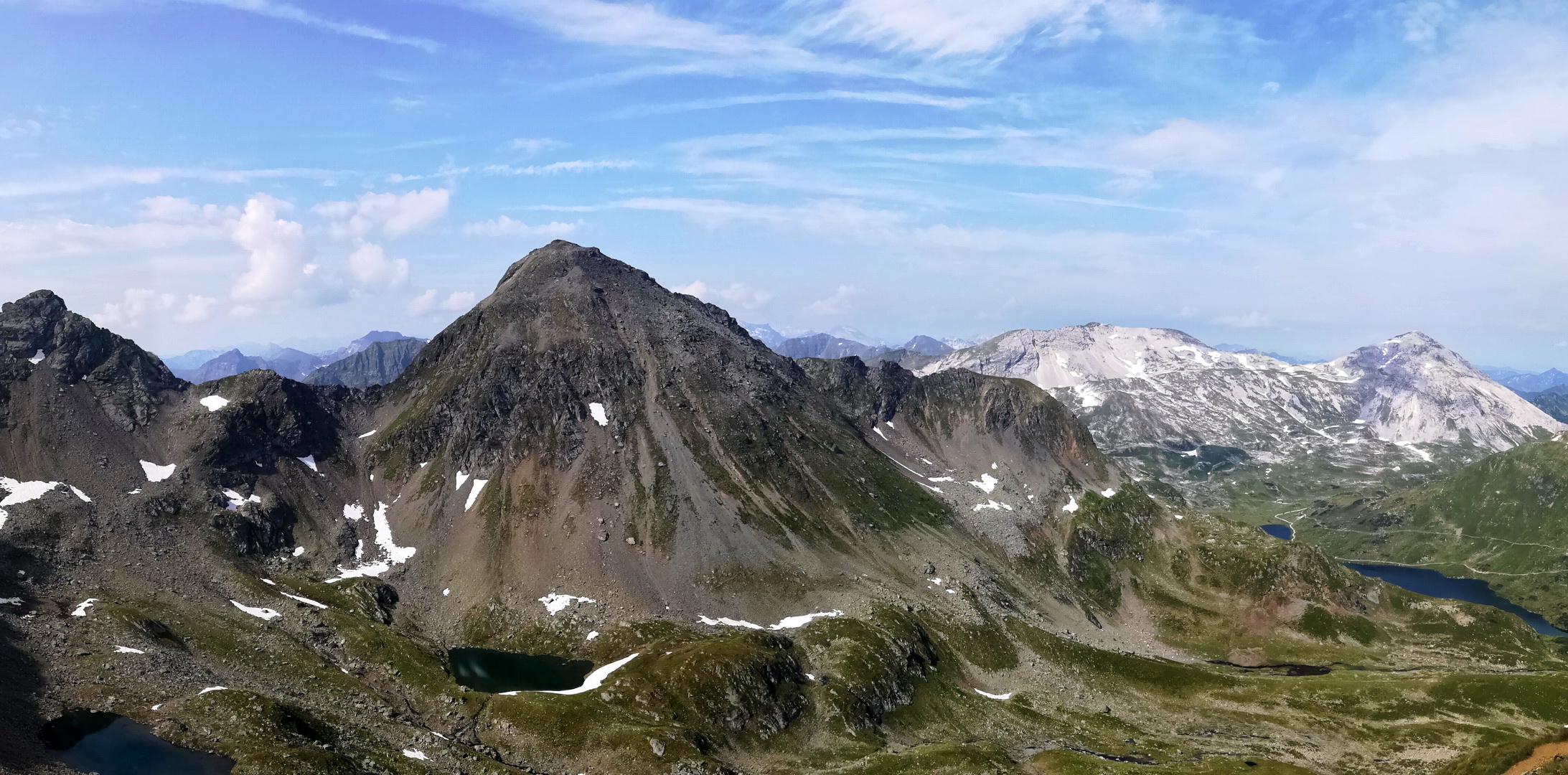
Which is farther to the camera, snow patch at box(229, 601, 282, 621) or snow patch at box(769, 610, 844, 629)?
snow patch at box(769, 610, 844, 629)

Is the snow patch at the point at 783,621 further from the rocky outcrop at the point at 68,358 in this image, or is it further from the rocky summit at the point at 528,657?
the rocky outcrop at the point at 68,358

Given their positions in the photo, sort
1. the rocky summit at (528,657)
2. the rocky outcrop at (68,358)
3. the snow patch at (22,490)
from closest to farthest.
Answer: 1. the rocky summit at (528,657)
2. the snow patch at (22,490)
3. the rocky outcrop at (68,358)

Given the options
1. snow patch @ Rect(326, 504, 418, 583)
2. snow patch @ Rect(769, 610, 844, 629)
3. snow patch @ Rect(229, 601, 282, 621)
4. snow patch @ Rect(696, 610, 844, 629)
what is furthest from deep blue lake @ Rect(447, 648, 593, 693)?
snow patch @ Rect(769, 610, 844, 629)

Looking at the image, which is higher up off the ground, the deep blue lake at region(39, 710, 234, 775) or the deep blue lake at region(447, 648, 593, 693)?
the deep blue lake at region(39, 710, 234, 775)

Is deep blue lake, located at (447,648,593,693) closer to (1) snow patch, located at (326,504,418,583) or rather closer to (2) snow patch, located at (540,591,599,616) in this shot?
(2) snow patch, located at (540,591,599,616)

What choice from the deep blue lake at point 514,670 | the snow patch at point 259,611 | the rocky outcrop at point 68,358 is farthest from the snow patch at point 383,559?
the rocky outcrop at point 68,358

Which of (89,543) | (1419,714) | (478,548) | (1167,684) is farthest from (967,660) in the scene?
(89,543)
